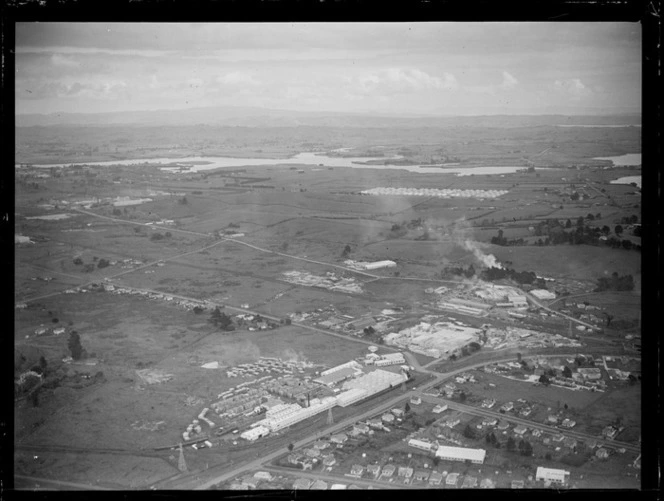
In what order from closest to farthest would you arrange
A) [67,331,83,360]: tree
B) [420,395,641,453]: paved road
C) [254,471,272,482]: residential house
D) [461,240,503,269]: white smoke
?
[254,471,272,482]: residential house
[420,395,641,453]: paved road
[67,331,83,360]: tree
[461,240,503,269]: white smoke

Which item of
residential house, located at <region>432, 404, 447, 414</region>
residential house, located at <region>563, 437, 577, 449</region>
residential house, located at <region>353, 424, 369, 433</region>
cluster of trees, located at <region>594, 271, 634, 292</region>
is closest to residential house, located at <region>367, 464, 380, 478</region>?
residential house, located at <region>353, 424, 369, 433</region>

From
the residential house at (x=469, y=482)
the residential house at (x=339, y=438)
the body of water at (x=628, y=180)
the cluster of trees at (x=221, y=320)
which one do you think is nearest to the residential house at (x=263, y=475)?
the residential house at (x=339, y=438)

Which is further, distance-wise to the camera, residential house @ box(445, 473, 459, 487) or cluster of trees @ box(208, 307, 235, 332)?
cluster of trees @ box(208, 307, 235, 332)

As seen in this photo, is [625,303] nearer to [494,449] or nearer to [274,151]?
[494,449]

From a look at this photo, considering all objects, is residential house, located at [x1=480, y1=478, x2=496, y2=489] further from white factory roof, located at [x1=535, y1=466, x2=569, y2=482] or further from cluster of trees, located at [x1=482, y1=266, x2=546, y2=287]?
cluster of trees, located at [x1=482, y1=266, x2=546, y2=287]

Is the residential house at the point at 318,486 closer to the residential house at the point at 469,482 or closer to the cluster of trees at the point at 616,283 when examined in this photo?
the residential house at the point at 469,482

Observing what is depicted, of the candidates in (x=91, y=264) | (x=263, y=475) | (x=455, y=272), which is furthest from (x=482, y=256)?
(x=91, y=264)

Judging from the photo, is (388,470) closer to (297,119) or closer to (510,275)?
(510,275)

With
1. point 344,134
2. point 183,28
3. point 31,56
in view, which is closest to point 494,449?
point 344,134
